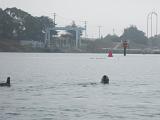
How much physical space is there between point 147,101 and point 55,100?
5675 mm

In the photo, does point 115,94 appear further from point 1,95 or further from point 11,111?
point 11,111

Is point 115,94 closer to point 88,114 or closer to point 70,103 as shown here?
point 70,103

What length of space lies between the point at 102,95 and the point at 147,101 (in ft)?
14.9

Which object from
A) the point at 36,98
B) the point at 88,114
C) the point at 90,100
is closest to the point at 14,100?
the point at 36,98

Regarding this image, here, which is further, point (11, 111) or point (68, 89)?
point (68, 89)

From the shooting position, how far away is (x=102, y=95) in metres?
39.9

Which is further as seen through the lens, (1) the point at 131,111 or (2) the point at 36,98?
(2) the point at 36,98

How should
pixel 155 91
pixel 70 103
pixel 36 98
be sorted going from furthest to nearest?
1. pixel 155 91
2. pixel 36 98
3. pixel 70 103

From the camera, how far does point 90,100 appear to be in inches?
1433

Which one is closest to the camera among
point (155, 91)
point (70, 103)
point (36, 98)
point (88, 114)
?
point (88, 114)

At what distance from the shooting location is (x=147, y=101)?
36.2 metres

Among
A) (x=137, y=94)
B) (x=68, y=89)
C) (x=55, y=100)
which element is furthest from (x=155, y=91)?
(x=55, y=100)

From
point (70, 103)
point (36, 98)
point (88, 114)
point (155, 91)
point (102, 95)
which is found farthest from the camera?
point (155, 91)

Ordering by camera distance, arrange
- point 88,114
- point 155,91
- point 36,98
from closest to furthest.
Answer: point 88,114 → point 36,98 → point 155,91
